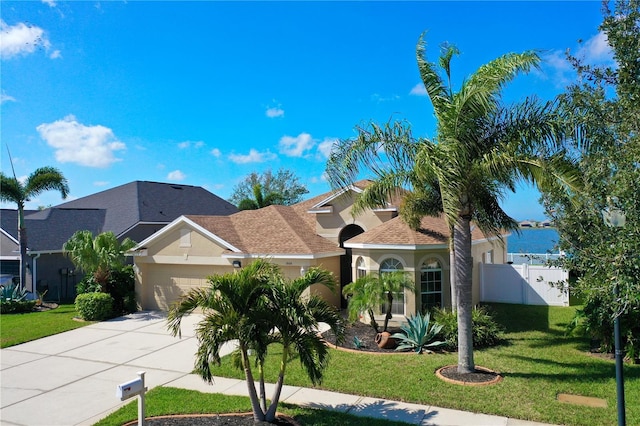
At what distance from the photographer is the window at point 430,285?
1625 cm

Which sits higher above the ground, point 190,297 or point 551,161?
point 551,161

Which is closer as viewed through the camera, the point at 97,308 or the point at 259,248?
the point at 97,308

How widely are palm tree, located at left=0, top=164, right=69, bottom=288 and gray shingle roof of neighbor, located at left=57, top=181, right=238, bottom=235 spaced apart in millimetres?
4716

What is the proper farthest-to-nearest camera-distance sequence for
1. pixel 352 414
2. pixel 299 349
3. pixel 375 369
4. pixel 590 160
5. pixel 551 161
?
pixel 375 369
pixel 551 161
pixel 352 414
pixel 299 349
pixel 590 160

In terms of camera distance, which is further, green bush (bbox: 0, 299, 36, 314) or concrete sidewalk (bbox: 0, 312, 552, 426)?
green bush (bbox: 0, 299, 36, 314)

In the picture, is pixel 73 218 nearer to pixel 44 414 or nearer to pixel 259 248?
pixel 259 248

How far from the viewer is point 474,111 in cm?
985

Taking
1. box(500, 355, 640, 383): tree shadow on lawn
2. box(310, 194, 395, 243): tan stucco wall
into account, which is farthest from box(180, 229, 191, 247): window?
box(500, 355, 640, 383): tree shadow on lawn

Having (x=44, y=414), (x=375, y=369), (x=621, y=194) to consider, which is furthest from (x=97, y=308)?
(x=621, y=194)

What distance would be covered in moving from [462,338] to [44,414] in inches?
352

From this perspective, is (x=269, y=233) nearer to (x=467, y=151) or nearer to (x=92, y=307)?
(x=92, y=307)

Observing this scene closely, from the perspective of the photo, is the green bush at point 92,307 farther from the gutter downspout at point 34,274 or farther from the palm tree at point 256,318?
the palm tree at point 256,318

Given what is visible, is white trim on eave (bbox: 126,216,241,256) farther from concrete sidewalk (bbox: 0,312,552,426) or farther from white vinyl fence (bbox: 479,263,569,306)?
white vinyl fence (bbox: 479,263,569,306)

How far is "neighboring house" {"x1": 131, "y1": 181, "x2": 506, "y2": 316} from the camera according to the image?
16297 mm
